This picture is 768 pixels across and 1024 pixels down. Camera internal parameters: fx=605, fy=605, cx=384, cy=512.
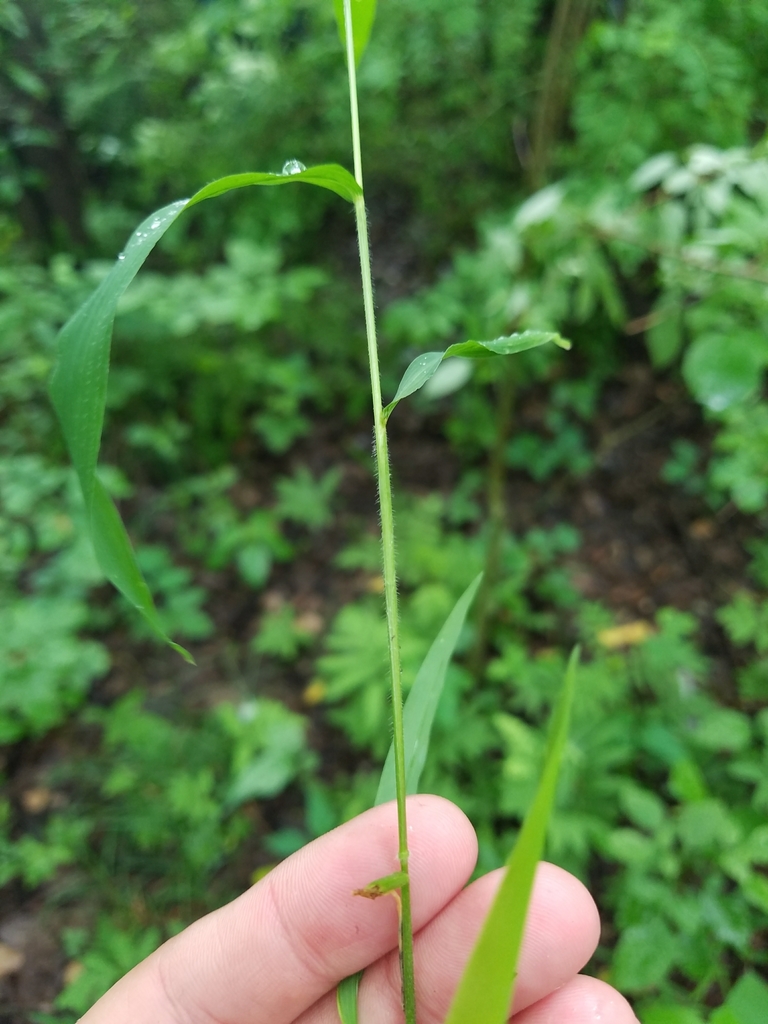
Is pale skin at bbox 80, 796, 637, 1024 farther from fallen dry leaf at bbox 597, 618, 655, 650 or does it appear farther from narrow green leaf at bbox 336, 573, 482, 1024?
fallen dry leaf at bbox 597, 618, 655, 650

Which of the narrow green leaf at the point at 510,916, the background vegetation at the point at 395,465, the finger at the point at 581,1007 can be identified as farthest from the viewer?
the background vegetation at the point at 395,465

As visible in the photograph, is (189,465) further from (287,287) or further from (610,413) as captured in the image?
(610,413)

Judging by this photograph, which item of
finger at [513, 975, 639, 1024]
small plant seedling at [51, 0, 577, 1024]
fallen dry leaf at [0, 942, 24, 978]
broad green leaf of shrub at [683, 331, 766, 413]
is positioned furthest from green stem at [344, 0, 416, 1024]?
fallen dry leaf at [0, 942, 24, 978]

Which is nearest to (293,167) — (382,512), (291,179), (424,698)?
(291,179)

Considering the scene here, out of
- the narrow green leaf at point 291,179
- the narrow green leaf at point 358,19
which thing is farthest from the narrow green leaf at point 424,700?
the narrow green leaf at point 358,19

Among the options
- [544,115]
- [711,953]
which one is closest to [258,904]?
[711,953]

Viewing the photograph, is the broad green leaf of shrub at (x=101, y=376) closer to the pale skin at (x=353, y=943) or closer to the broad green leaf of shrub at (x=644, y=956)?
the pale skin at (x=353, y=943)

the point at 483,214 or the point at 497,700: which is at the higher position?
the point at 483,214
